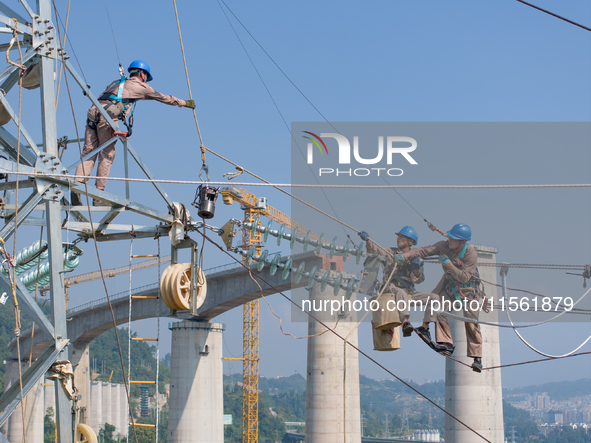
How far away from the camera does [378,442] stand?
172 meters

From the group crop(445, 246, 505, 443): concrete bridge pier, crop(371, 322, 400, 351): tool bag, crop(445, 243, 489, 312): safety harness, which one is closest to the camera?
crop(371, 322, 400, 351): tool bag

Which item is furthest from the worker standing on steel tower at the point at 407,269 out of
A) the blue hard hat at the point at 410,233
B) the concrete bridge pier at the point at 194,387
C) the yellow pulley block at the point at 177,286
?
the concrete bridge pier at the point at 194,387

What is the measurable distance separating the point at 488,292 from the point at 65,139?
2081 cm

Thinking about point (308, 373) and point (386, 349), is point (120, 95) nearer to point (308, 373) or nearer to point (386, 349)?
point (386, 349)

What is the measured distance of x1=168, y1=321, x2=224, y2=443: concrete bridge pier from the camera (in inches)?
1781

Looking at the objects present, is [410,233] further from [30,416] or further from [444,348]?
[30,416]

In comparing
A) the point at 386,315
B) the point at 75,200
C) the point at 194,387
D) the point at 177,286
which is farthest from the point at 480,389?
the point at 75,200

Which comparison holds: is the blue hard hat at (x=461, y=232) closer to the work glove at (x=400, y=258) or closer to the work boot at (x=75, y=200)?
the work glove at (x=400, y=258)

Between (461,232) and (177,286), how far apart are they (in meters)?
5.63

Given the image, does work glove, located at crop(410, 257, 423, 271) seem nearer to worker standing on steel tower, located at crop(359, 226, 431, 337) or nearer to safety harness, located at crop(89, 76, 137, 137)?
worker standing on steel tower, located at crop(359, 226, 431, 337)

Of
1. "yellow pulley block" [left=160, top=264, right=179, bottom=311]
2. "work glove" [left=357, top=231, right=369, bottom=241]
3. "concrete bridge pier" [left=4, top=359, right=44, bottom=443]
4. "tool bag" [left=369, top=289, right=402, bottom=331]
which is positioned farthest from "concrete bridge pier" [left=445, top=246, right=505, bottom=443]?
"concrete bridge pier" [left=4, top=359, right=44, bottom=443]

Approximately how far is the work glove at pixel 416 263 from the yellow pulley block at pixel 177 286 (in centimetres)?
475

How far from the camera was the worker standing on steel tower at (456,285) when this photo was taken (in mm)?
13625

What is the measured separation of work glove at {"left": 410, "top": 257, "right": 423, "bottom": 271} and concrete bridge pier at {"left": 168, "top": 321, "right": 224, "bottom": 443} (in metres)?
33.3
